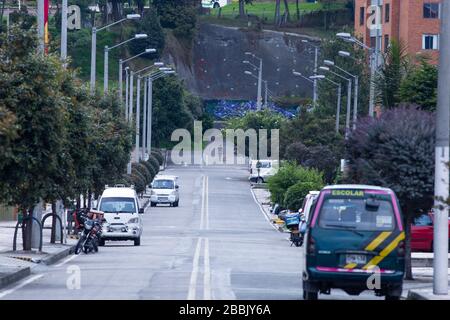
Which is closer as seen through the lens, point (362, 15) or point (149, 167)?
point (149, 167)

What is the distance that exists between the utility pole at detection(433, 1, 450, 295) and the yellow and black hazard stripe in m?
1.85

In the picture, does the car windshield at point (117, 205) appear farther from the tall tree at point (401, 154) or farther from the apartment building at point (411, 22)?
the apartment building at point (411, 22)

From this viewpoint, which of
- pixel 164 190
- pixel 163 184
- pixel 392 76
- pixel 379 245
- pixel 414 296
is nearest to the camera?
pixel 379 245

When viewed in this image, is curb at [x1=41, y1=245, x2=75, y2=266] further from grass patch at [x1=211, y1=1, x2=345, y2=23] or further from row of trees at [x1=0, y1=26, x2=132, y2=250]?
grass patch at [x1=211, y1=1, x2=345, y2=23]

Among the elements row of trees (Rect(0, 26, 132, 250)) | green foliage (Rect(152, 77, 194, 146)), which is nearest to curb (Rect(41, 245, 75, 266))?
row of trees (Rect(0, 26, 132, 250))

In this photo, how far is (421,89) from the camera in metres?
32.7

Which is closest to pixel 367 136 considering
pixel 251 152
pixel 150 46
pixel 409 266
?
pixel 409 266

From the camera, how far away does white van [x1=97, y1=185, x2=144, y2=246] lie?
1657 inches

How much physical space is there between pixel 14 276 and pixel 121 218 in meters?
17.0

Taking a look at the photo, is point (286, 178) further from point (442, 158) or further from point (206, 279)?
point (442, 158)

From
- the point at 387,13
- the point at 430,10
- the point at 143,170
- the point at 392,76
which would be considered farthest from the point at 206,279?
the point at 387,13

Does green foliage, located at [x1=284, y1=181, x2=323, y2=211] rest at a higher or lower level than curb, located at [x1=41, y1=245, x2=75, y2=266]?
higher
